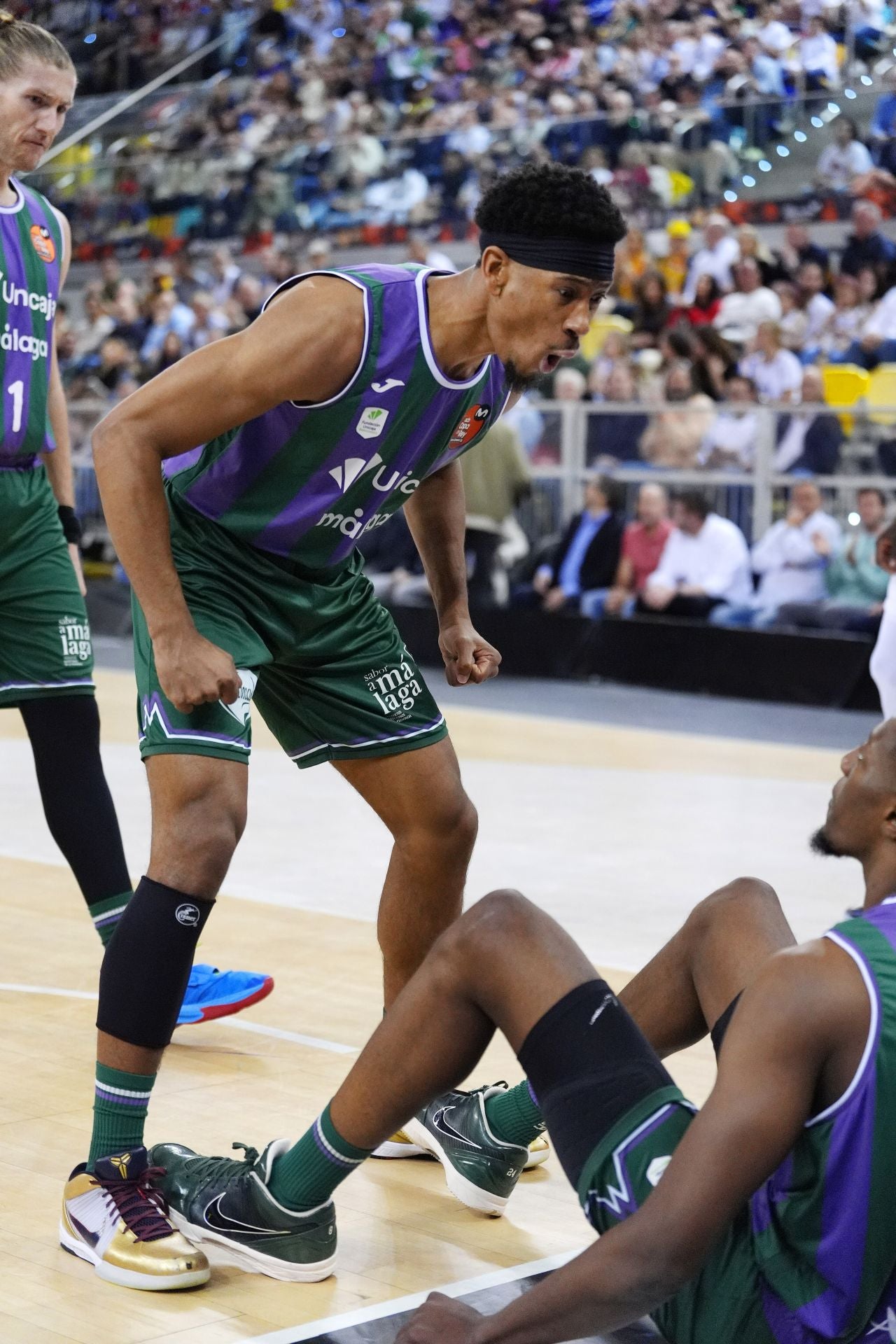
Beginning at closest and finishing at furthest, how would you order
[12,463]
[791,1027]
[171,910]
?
[791,1027], [171,910], [12,463]

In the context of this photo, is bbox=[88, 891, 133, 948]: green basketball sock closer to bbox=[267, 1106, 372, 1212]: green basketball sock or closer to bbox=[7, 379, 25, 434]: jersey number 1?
bbox=[7, 379, 25, 434]: jersey number 1

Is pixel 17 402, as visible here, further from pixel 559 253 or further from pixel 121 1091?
pixel 121 1091

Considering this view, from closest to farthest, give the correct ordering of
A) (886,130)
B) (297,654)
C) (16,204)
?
1. (297,654)
2. (16,204)
3. (886,130)

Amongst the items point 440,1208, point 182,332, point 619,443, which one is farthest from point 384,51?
point 440,1208

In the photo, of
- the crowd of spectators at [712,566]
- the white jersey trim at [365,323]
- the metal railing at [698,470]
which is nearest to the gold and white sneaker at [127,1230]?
the white jersey trim at [365,323]

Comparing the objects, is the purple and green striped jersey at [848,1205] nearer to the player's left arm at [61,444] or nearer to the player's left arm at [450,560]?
the player's left arm at [450,560]

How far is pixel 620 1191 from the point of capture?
2027 mm

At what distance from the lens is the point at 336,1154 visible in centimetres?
244

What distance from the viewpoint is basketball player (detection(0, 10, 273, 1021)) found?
12.0 feet

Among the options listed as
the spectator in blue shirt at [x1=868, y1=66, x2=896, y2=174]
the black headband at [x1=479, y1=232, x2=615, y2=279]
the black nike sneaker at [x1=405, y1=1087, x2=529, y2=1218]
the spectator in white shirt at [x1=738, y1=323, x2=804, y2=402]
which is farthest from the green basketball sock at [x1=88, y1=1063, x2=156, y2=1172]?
the spectator in blue shirt at [x1=868, y1=66, x2=896, y2=174]

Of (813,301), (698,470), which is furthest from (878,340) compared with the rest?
(698,470)

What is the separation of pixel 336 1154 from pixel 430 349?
1.25 meters

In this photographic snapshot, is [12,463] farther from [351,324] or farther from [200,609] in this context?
[351,324]

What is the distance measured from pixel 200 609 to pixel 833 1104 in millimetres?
1432
